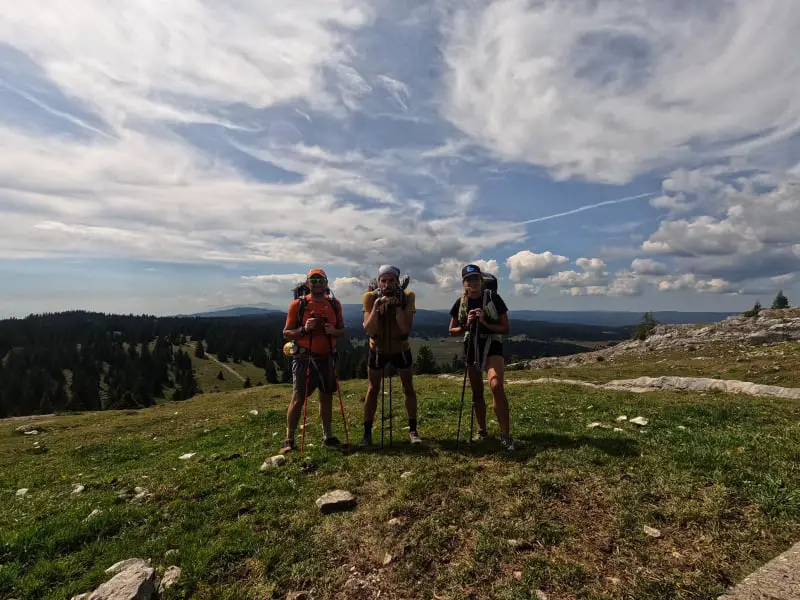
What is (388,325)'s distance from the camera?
9.36m

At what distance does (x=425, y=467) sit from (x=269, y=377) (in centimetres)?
15559

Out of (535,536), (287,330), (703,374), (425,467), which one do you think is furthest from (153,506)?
(703,374)

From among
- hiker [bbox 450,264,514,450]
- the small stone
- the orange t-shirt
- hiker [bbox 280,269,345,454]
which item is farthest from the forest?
the small stone

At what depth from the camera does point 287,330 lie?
32.6ft

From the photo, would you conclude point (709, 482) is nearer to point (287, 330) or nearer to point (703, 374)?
point (287, 330)

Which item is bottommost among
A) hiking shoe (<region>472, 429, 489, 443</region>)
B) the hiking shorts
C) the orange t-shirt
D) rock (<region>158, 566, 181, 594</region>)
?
rock (<region>158, 566, 181, 594</region>)

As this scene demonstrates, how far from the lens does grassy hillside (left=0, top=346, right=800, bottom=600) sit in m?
4.99

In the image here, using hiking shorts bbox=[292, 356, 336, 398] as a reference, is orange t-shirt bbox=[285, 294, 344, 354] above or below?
above

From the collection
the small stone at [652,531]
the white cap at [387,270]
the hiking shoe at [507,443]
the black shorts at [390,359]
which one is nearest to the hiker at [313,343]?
the black shorts at [390,359]

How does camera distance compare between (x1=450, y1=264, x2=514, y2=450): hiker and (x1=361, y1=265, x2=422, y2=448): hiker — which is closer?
(x1=450, y1=264, x2=514, y2=450): hiker

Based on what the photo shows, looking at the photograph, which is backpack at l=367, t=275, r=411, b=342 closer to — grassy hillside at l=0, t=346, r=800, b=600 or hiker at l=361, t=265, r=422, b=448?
hiker at l=361, t=265, r=422, b=448

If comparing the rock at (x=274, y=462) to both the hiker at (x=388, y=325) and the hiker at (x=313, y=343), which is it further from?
the hiker at (x=388, y=325)

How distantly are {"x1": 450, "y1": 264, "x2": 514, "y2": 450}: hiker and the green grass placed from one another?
836 millimetres

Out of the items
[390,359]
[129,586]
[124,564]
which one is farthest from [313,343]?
[129,586]
